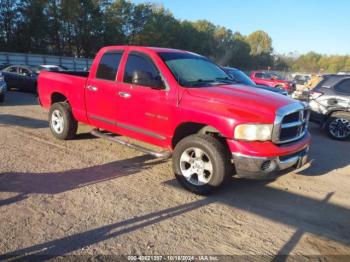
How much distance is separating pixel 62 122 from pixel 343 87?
290 inches

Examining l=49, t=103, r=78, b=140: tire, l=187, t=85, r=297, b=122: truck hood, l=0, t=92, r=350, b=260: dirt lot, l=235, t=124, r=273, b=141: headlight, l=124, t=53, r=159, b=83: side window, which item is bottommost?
l=0, t=92, r=350, b=260: dirt lot

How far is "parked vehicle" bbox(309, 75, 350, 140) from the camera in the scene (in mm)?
9383

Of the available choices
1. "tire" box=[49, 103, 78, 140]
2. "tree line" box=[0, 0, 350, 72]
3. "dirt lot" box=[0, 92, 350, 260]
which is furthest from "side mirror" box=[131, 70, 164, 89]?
"tree line" box=[0, 0, 350, 72]

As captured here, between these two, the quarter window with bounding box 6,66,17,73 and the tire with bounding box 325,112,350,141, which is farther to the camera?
the quarter window with bounding box 6,66,17,73

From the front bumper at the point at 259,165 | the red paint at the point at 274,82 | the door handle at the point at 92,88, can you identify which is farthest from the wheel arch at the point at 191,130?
the red paint at the point at 274,82

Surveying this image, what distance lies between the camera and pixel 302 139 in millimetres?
5230

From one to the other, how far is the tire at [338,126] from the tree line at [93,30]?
48.5 meters

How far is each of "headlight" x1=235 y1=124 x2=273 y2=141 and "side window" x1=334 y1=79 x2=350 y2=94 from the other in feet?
19.9

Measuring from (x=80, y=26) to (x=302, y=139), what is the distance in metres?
58.7

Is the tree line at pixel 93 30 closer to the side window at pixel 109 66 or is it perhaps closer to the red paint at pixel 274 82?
the red paint at pixel 274 82

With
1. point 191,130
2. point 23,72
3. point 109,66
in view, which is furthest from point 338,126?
point 23,72

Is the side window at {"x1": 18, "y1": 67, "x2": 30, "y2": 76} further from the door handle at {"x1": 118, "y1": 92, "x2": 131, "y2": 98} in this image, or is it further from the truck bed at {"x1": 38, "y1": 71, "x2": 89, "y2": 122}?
the door handle at {"x1": 118, "y1": 92, "x2": 131, "y2": 98}

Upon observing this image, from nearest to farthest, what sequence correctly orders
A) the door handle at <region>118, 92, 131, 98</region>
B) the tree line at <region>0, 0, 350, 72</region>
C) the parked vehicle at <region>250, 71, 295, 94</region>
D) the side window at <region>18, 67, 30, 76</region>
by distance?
the door handle at <region>118, 92, 131, 98</region>, the side window at <region>18, 67, 30, 76</region>, the parked vehicle at <region>250, 71, 295, 94</region>, the tree line at <region>0, 0, 350, 72</region>

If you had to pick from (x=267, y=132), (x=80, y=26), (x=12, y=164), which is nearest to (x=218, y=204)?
(x=267, y=132)
